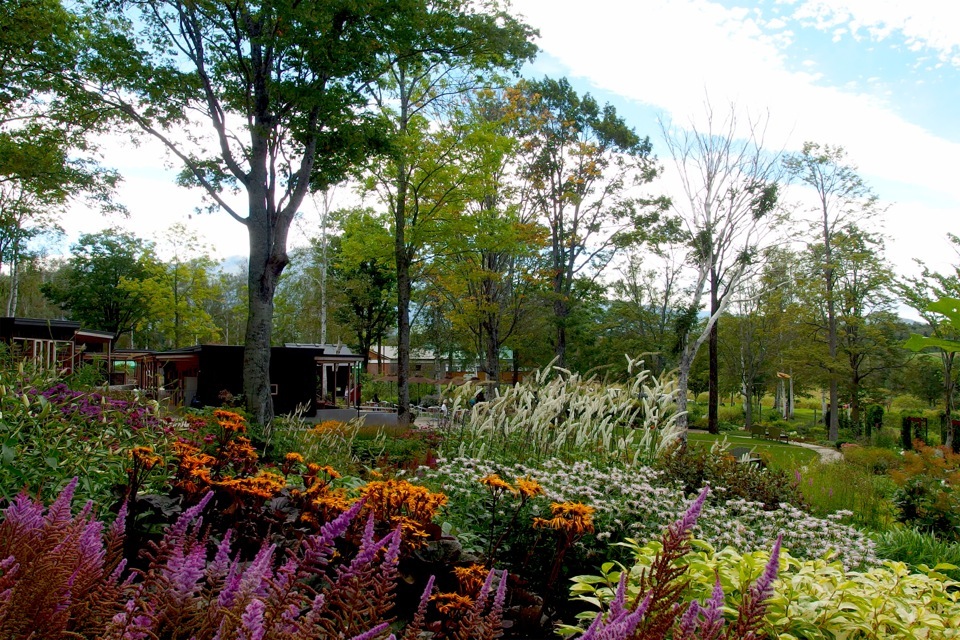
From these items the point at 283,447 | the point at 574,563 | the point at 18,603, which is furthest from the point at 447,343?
the point at 18,603

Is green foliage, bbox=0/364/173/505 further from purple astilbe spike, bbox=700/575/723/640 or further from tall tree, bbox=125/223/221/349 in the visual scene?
tall tree, bbox=125/223/221/349

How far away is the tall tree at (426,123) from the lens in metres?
12.1

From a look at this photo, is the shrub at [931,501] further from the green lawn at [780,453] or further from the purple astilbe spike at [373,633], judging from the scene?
the purple astilbe spike at [373,633]

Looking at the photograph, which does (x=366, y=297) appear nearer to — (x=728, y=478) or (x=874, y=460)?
(x=874, y=460)

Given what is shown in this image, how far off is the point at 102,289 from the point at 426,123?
3204 centimetres

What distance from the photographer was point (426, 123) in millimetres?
16328

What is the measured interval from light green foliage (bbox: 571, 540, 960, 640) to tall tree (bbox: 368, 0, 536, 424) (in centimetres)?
1055

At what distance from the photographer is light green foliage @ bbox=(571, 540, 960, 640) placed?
2.17m

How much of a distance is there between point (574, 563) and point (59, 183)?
1545cm

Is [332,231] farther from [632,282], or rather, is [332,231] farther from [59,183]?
[59,183]

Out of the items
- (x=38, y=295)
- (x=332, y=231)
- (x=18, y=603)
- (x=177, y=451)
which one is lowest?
(x=177, y=451)

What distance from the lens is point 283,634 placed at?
1006 mm

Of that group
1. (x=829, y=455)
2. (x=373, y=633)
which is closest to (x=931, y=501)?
(x=373, y=633)

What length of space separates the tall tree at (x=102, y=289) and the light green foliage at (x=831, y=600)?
40666 millimetres
